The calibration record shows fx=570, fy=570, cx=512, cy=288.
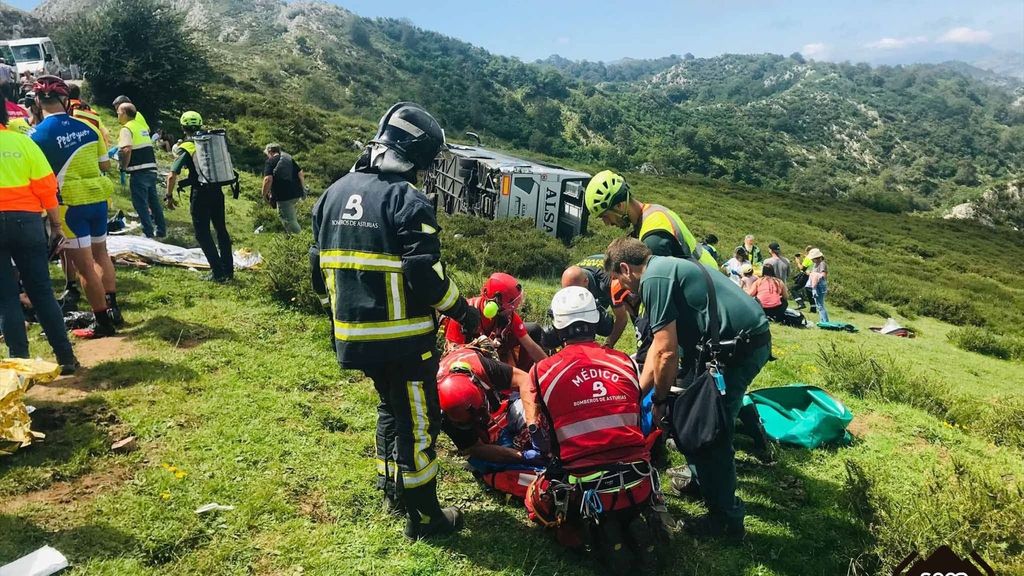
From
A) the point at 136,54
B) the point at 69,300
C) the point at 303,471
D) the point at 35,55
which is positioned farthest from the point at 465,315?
the point at 35,55

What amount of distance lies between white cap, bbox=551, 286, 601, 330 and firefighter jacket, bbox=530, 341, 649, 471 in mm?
189

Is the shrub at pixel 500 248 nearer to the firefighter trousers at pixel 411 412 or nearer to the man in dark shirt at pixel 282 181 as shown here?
the man in dark shirt at pixel 282 181

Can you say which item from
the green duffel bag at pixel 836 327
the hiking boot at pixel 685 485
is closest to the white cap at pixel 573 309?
the hiking boot at pixel 685 485

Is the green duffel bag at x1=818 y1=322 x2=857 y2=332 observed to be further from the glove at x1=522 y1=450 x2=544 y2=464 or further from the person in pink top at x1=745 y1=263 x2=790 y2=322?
the glove at x1=522 y1=450 x2=544 y2=464

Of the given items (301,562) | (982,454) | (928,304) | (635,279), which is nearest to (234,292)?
(301,562)

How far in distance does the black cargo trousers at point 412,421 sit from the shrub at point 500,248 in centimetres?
831

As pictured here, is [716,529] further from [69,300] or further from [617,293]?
[69,300]

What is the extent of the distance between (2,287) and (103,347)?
132cm

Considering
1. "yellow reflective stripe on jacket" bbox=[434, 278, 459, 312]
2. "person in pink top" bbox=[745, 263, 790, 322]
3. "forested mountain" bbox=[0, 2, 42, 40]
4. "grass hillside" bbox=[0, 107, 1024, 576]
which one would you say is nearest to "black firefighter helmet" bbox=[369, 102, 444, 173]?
"yellow reflective stripe on jacket" bbox=[434, 278, 459, 312]

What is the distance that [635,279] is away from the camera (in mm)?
3703

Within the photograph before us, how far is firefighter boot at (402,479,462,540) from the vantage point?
3.30 metres

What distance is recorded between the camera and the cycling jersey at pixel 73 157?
5.23 m

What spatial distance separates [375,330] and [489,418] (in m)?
1.62

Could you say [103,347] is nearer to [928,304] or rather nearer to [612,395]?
[612,395]
